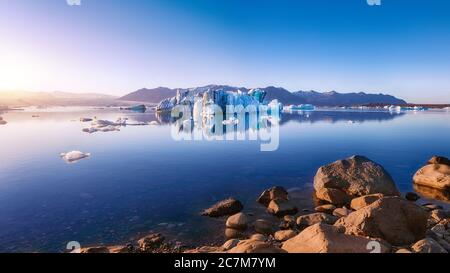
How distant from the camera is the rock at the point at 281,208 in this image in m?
13.0

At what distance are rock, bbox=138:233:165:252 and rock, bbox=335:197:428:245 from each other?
19.7 feet

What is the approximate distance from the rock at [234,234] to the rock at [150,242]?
230cm

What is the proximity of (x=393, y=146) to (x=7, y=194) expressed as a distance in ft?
114

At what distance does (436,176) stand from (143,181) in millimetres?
16889

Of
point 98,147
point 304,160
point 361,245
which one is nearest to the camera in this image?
point 361,245

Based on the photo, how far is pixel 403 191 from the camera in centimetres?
1661

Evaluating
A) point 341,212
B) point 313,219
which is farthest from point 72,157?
point 341,212

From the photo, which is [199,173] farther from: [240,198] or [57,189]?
[57,189]

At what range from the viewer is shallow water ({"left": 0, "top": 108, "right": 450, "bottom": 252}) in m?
11.6

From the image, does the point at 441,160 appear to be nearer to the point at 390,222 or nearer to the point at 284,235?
the point at 390,222

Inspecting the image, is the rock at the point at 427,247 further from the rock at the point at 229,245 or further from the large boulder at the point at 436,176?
the large boulder at the point at 436,176

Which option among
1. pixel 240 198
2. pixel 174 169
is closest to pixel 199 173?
pixel 174 169

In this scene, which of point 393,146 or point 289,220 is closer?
point 289,220

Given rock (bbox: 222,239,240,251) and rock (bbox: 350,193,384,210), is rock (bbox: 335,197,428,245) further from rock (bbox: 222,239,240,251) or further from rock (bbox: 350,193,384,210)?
rock (bbox: 222,239,240,251)
